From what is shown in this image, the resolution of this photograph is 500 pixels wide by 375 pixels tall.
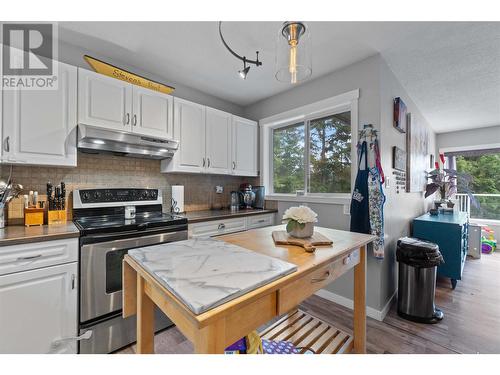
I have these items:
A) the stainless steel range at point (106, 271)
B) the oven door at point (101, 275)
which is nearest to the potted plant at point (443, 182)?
the stainless steel range at point (106, 271)

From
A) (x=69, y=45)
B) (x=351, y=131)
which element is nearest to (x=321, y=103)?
(x=351, y=131)

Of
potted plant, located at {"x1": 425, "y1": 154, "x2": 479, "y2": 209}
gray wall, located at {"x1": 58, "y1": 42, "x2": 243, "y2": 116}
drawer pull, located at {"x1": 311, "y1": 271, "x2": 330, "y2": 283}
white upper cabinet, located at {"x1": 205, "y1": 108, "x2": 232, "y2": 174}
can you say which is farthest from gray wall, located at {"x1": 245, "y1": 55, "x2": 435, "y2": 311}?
potted plant, located at {"x1": 425, "y1": 154, "x2": 479, "y2": 209}

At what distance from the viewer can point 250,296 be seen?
2.36 feet

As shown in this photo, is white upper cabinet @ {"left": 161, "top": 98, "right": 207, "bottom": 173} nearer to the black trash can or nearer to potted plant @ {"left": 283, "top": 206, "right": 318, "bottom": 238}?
potted plant @ {"left": 283, "top": 206, "right": 318, "bottom": 238}

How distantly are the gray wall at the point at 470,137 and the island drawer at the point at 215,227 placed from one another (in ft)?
18.0

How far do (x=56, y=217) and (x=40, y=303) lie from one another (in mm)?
714

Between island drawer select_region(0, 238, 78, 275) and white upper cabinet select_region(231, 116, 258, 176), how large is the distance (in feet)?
6.42

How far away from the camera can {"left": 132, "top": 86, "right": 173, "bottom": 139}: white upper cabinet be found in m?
2.23

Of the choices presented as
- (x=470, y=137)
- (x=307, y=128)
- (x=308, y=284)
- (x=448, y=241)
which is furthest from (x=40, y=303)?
(x=470, y=137)

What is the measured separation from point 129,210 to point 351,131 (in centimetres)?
243

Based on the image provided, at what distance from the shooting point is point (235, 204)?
325 cm

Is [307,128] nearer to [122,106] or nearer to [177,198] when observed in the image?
[177,198]
